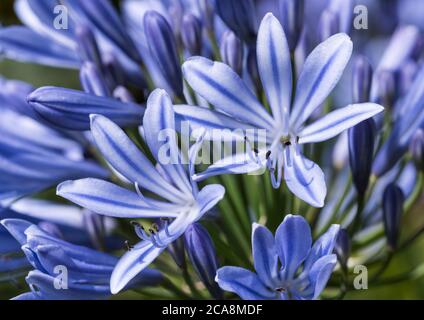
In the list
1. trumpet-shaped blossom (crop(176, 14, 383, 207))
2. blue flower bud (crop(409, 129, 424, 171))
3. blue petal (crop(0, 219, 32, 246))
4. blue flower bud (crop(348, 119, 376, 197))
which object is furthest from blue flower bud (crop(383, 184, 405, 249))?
blue petal (crop(0, 219, 32, 246))

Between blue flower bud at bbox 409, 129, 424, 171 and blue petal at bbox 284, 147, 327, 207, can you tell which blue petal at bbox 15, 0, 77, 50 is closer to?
blue petal at bbox 284, 147, 327, 207

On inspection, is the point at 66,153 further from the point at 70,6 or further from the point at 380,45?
the point at 380,45

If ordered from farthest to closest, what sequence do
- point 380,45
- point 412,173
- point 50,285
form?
point 380,45 → point 412,173 → point 50,285

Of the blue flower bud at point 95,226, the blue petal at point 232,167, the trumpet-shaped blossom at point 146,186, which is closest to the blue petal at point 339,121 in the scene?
the blue petal at point 232,167

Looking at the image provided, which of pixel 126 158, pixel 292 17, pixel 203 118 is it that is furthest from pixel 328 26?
pixel 126 158

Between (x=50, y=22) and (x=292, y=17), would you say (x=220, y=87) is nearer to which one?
(x=292, y=17)
